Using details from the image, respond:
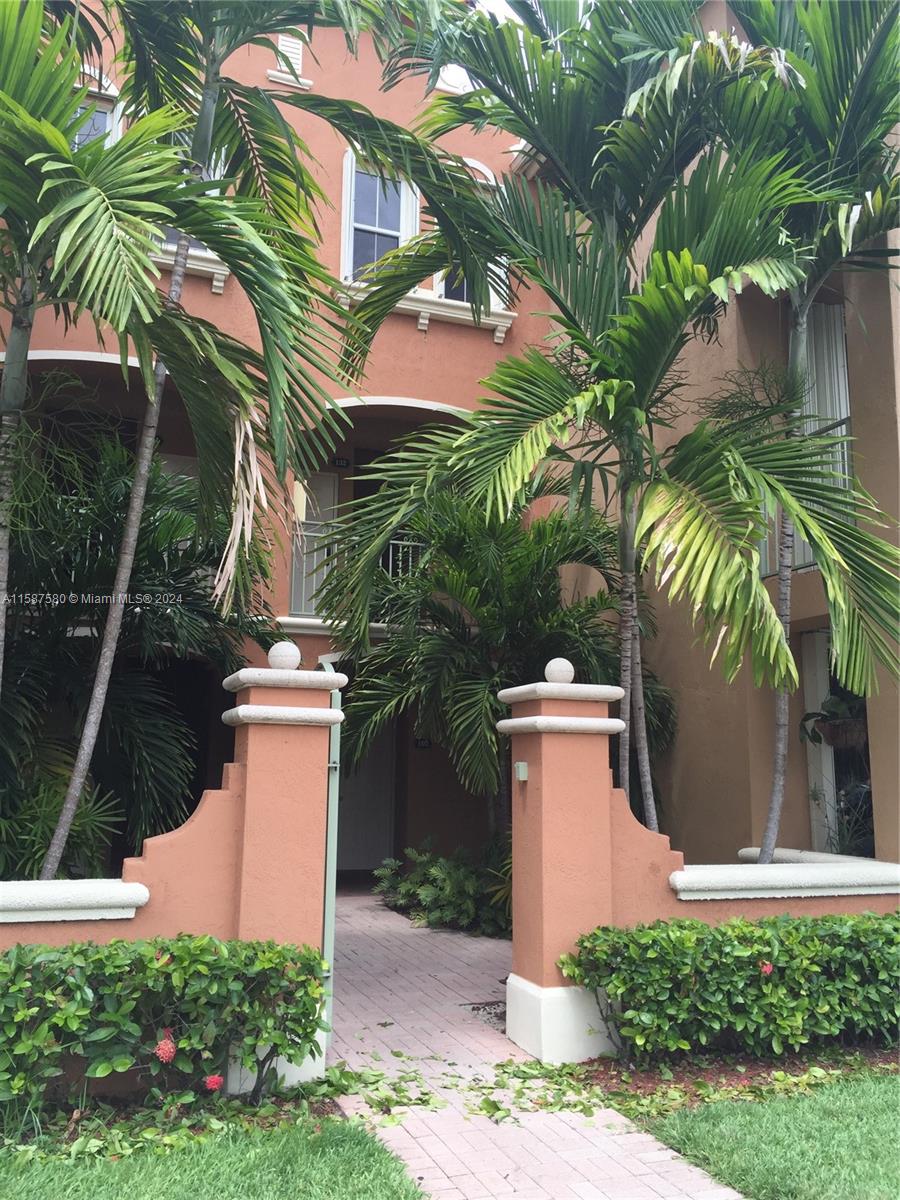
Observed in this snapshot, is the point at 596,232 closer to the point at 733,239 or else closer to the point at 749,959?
the point at 733,239

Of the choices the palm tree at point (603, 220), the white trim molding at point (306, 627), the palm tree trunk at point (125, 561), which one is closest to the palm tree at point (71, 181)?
the palm tree trunk at point (125, 561)

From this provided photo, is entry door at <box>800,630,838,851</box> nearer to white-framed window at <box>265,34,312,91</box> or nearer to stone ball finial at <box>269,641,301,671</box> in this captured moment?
stone ball finial at <box>269,641,301,671</box>

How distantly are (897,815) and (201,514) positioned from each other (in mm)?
5178

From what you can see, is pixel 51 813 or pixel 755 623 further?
pixel 51 813

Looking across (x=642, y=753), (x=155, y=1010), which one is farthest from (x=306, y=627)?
(x=155, y=1010)

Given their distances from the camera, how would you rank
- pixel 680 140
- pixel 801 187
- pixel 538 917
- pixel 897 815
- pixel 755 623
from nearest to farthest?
pixel 755 623
pixel 538 917
pixel 801 187
pixel 680 140
pixel 897 815

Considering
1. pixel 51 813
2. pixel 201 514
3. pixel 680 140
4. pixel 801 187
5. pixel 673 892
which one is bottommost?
pixel 673 892

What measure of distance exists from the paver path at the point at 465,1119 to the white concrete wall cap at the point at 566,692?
6.62 ft

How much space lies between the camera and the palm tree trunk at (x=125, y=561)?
484 cm

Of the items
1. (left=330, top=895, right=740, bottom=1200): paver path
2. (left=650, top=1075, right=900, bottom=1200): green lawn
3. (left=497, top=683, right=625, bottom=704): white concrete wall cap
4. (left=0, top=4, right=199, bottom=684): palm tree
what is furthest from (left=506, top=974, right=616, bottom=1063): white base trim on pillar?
(left=0, top=4, right=199, bottom=684): palm tree

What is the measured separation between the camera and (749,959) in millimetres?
5082

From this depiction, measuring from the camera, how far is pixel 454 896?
31.0ft

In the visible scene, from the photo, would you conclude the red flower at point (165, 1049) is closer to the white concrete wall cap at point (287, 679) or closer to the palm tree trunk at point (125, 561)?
the palm tree trunk at point (125, 561)

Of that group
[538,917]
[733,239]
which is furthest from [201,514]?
[733,239]
